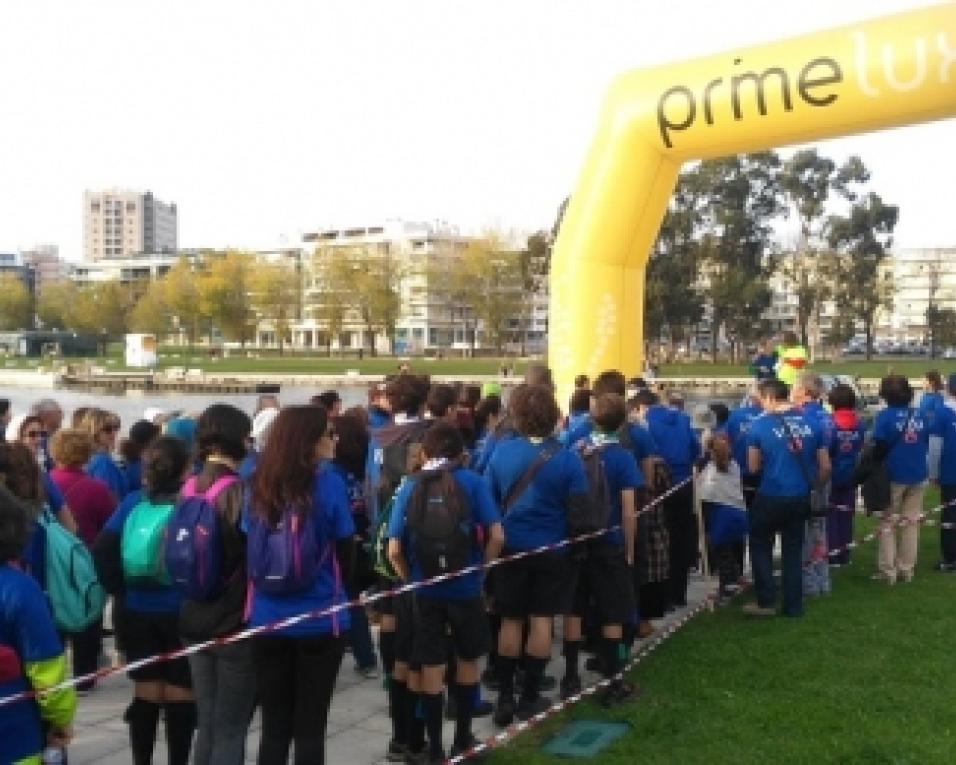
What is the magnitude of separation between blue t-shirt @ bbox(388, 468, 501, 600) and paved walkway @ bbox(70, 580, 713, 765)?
3.20 ft

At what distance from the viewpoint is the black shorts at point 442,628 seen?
439cm

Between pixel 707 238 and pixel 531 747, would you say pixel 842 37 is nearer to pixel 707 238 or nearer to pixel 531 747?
pixel 531 747

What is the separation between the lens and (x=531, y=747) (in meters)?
4.76

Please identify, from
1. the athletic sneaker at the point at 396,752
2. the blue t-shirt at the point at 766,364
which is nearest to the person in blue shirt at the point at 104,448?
A: the athletic sneaker at the point at 396,752

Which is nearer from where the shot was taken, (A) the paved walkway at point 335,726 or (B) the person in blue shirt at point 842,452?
(A) the paved walkway at point 335,726

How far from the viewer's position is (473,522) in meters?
4.38

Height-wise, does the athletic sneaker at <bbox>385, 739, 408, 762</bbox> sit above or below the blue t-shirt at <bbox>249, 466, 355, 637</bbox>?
below

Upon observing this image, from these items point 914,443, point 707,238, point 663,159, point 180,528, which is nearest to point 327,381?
point 707,238

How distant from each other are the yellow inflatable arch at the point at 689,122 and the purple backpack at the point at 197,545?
27.7 feet

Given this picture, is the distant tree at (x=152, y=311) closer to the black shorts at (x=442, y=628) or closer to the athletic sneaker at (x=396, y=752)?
the athletic sneaker at (x=396, y=752)

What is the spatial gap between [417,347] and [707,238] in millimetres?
64152

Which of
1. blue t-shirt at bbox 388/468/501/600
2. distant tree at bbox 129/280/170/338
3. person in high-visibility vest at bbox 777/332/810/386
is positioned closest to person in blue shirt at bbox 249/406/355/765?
blue t-shirt at bbox 388/468/501/600

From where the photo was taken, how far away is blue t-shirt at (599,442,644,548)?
17.9 ft

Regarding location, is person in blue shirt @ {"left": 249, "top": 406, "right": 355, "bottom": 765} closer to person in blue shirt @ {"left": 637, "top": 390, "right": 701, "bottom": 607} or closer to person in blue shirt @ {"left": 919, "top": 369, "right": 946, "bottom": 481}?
person in blue shirt @ {"left": 637, "top": 390, "right": 701, "bottom": 607}
